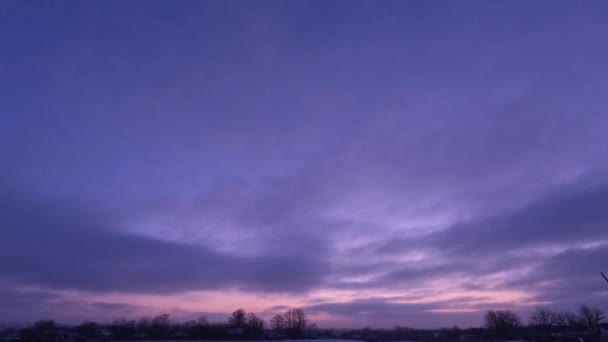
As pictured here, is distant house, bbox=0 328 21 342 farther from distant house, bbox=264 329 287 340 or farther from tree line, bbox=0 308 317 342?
distant house, bbox=264 329 287 340

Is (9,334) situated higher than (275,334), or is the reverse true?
(9,334)

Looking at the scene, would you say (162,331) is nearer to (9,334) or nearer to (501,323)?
(9,334)

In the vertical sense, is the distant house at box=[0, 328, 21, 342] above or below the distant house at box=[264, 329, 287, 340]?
above

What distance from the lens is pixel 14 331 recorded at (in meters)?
176

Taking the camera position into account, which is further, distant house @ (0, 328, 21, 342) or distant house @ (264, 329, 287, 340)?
distant house @ (264, 329, 287, 340)

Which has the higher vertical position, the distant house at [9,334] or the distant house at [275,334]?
the distant house at [9,334]

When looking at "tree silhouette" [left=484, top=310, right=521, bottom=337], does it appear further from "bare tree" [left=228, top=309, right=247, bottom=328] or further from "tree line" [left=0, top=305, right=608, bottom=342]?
"bare tree" [left=228, top=309, right=247, bottom=328]

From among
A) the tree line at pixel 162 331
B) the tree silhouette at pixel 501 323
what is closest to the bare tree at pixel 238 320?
the tree line at pixel 162 331

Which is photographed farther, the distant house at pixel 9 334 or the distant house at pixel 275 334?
the distant house at pixel 275 334

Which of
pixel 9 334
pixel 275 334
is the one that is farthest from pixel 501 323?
pixel 9 334

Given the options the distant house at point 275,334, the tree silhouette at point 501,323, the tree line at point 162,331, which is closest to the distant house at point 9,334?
the tree line at point 162,331

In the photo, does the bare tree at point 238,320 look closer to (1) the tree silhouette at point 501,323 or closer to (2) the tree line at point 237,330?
(2) the tree line at point 237,330

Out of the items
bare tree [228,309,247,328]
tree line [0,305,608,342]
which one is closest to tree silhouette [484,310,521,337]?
tree line [0,305,608,342]

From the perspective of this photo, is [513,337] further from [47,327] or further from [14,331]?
[14,331]
